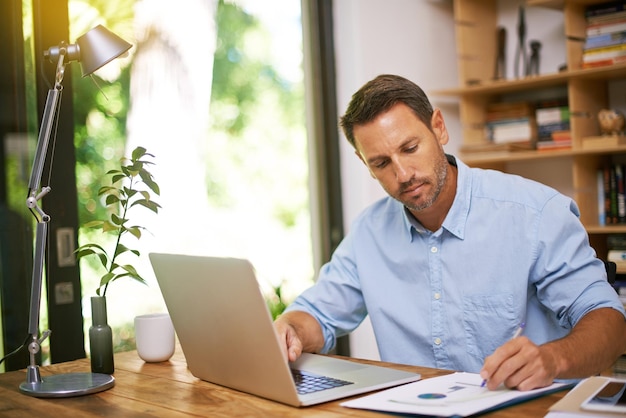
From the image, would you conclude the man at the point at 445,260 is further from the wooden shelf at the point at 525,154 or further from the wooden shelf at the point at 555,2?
the wooden shelf at the point at 555,2

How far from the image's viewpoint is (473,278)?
1846mm

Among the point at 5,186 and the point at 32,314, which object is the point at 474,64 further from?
the point at 32,314

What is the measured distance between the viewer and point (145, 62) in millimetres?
2992

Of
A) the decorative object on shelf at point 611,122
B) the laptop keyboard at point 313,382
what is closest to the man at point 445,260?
the laptop keyboard at point 313,382

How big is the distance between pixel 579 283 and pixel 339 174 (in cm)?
214

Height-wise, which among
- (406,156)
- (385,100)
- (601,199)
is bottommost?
(601,199)

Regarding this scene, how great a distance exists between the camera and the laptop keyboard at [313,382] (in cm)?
140

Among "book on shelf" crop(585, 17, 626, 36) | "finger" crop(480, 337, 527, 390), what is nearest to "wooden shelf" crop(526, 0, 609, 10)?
"book on shelf" crop(585, 17, 626, 36)

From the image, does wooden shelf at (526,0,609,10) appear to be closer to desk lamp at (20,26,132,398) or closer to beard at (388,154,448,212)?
beard at (388,154,448,212)

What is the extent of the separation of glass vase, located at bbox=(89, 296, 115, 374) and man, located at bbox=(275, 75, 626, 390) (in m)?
0.41

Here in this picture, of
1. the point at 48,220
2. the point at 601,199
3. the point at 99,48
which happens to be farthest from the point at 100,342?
the point at 601,199

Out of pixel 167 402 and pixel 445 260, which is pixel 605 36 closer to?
pixel 445 260

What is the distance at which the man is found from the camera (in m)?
1.75

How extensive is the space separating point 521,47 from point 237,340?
2.84 meters
